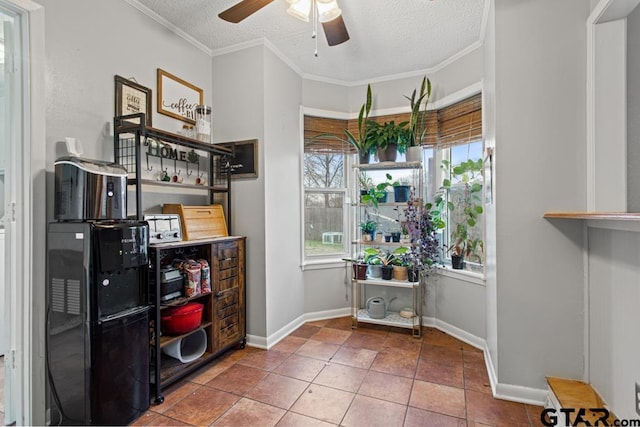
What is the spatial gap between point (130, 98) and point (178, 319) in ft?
5.28

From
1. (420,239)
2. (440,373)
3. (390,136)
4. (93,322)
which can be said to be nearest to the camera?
(93,322)

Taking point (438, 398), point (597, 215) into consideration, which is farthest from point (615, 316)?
point (438, 398)

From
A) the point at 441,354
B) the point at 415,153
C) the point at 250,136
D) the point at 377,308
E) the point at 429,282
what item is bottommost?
the point at 441,354

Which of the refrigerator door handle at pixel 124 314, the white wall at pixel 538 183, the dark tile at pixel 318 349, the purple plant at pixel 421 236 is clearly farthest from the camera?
the purple plant at pixel 421 236

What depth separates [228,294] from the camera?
2.62 meters

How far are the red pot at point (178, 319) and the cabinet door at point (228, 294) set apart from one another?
0.25 metres

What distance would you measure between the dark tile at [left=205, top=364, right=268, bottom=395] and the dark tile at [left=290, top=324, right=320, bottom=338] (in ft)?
2.41

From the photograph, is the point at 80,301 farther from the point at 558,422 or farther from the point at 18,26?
the point at 558,422

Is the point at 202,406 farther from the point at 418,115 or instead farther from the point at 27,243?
the point at 418,115

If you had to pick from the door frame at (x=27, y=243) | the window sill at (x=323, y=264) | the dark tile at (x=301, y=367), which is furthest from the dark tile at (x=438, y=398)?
the door frame at (x=27, y=243)

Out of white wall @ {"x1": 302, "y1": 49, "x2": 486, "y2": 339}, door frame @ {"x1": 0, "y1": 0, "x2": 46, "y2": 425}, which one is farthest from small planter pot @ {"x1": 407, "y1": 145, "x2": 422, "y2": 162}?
door frame @ {"x1": 0, "y1": 0, "x2": 46, "y2": 425}

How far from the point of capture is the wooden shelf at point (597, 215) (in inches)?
47.6

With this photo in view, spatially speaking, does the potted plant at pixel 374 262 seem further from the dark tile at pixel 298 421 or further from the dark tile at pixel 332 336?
the dark tile at pixel 298 421

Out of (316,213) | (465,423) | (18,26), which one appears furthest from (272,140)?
(465,423)
